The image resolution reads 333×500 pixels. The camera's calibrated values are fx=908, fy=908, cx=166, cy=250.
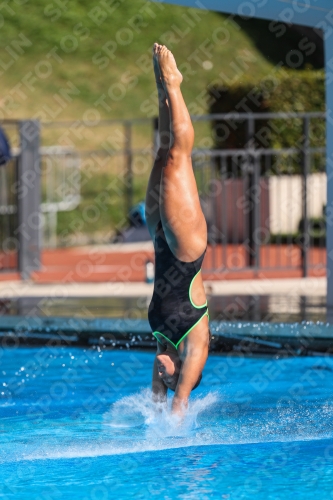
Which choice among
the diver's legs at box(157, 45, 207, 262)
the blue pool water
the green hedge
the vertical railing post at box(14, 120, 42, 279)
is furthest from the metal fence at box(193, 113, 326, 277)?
the diver's legs at box(157, 45, 207, 262)

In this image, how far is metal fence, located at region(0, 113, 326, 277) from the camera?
1193 cm

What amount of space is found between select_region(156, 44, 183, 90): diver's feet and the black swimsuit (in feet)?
2.42

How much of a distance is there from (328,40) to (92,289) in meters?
4.06

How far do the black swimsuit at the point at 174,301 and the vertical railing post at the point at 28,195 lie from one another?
26.3 ft

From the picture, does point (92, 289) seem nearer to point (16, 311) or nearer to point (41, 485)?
point (16, 311)

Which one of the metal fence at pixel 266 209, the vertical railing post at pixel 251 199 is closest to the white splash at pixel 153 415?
the metal fence at pixel 266 209

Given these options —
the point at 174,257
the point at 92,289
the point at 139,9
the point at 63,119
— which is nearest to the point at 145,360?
the point at 174,257

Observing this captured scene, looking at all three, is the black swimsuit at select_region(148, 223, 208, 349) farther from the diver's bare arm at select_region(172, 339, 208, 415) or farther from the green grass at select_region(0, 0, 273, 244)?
the green grass at select_region(0, 0, 273, 244)

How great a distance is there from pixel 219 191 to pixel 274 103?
2.10 m

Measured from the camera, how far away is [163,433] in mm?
4504

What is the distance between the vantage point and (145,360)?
6840 mm

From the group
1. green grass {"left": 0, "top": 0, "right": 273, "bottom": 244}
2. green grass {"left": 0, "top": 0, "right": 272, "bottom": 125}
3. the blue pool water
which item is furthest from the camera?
green grass {"left": 0, "top": 0, "right": 272, "bottom": 125}

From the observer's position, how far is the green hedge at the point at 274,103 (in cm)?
1745

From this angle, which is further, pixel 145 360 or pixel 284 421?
pixel 145 360
